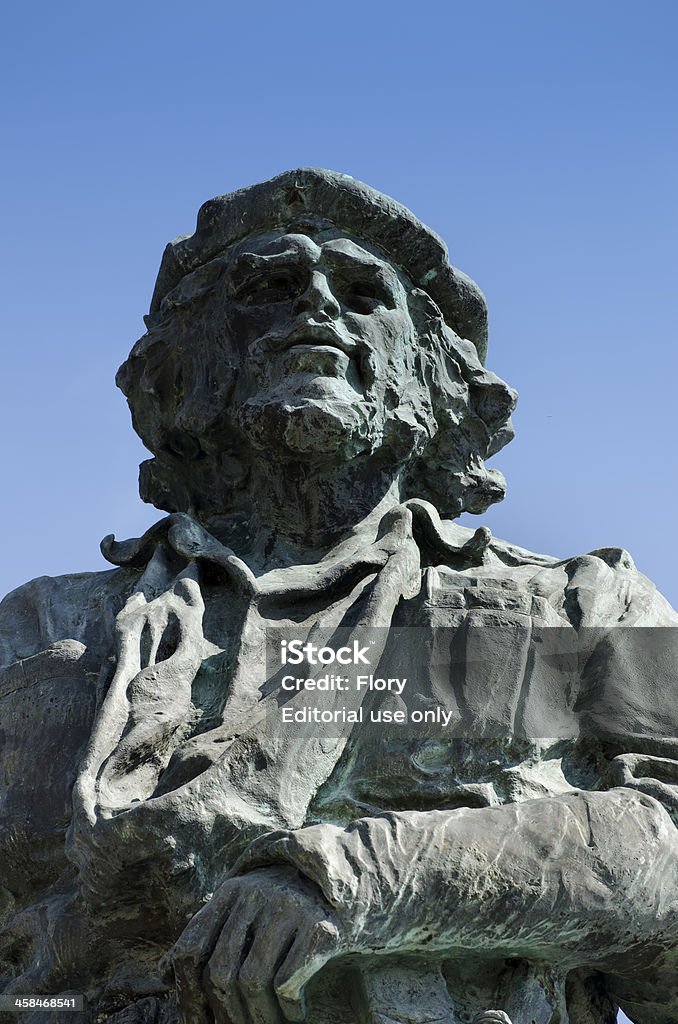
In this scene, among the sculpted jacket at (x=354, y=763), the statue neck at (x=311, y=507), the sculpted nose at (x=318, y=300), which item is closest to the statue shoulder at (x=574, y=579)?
the sculpted jacket at (x=354, y=763)

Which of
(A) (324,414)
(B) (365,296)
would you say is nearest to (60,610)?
(A) (324,414)

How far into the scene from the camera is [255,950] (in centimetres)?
573

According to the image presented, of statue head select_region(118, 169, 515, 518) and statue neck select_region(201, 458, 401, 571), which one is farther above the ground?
statue head select_region(118, 169, 515, 518)

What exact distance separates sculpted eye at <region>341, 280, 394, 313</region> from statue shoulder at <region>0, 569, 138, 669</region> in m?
1.44

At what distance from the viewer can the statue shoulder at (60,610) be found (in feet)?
25.2

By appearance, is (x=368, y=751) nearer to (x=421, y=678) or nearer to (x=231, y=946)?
(x=421, y=678)

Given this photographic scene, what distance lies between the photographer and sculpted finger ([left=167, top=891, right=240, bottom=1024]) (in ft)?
19.0

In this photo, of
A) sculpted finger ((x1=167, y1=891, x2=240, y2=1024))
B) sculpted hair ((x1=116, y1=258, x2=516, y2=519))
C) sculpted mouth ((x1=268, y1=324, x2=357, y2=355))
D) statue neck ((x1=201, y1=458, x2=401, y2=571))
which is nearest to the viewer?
sculpted finger ((x1=167, y1=891, x2=240, y2=1024))

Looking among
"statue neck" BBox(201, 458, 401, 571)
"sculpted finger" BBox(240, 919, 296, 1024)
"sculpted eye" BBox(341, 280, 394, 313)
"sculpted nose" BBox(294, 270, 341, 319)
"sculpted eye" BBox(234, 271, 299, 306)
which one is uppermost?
"sculpted eye" BBox(234, 271, 299, 306)

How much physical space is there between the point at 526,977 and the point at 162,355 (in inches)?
134

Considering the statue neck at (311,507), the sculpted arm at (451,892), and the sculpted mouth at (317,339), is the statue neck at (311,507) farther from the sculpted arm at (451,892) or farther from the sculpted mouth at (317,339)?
the sculpted arm at (451,892)

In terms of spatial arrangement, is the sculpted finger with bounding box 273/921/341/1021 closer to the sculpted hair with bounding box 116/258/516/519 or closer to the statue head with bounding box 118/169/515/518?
the statue head with bounding box 118/169/515/518

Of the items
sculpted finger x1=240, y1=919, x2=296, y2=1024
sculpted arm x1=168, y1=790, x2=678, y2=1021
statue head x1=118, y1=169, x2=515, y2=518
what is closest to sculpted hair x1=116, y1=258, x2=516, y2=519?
statue head x1=118, y1=169, x2=515, y2=518

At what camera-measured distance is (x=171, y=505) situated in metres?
8.46
